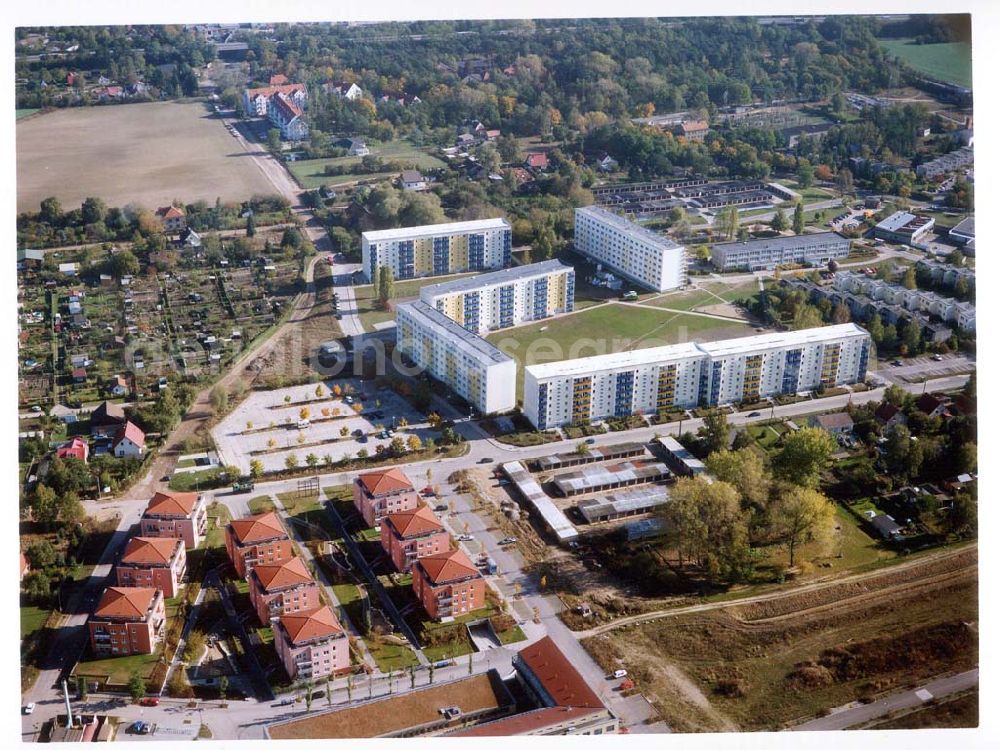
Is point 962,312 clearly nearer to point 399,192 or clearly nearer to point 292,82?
point 399,192

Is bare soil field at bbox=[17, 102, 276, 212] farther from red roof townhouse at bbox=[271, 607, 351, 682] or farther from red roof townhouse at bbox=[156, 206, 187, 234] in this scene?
red roof townhouse at bbox=[271, 607, 351, 682]

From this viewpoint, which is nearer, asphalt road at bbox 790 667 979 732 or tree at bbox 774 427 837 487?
asphalt road at bbox 790 667 979 732

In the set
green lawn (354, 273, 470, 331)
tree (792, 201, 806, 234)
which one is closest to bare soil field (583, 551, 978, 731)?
green lawn (354, 273, 470, 331)

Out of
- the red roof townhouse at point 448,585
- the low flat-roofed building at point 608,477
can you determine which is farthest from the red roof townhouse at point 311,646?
the low flat-roofed building at point 608,477

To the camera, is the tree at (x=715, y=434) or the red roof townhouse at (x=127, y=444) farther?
the tree at (x=715, y=434)

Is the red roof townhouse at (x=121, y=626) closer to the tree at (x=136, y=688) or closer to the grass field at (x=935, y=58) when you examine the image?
the tree at (x=136, y=688)

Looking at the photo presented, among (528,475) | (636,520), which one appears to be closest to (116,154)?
A: (528,475)

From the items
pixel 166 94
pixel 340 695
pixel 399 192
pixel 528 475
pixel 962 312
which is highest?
pixel 166 94
